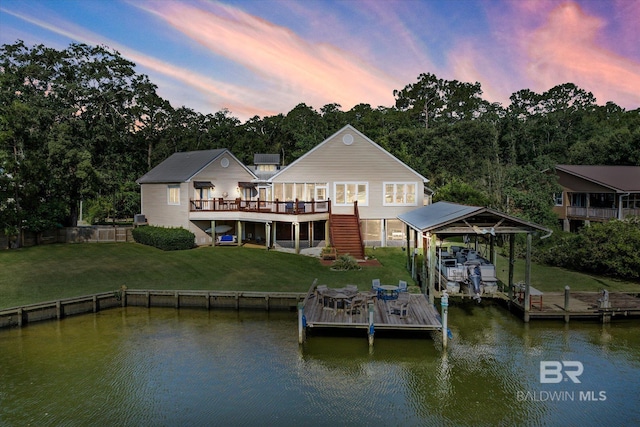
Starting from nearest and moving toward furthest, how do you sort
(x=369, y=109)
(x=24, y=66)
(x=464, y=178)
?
(x=24, y=66), (x=464, y=178), (x=369, y=109)

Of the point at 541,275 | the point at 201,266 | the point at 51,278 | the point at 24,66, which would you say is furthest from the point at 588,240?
the point at 24,66

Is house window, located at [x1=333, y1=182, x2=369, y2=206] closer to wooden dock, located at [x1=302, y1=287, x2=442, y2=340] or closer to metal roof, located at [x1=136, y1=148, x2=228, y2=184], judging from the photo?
metal roof, located at [x1=136, y1=148, x2=228, y2=184]

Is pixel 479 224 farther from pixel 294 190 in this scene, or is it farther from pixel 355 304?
pixel 294 190

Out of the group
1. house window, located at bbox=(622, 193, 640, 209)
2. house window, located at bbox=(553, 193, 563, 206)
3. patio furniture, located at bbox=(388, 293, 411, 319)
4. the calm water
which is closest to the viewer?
the calm water

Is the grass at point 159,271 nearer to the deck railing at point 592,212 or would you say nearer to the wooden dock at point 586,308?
the wooden dock at point 586,308

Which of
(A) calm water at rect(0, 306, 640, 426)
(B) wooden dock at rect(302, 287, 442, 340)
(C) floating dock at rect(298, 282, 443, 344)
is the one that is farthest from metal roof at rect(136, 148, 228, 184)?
(B) wooden dock at rect(302, 287, 442, 340)

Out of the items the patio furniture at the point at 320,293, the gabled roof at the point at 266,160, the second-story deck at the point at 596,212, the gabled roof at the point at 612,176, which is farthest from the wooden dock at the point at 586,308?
the gabled roof at the point at 266,160

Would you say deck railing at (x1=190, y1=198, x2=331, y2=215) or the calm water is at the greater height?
deck railing at (x1=190, y1=198, x2=331, y2=215)

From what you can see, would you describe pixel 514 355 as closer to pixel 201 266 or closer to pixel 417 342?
pixel 417 342
